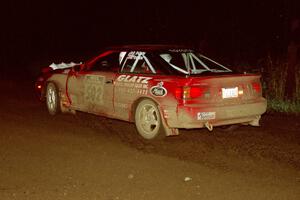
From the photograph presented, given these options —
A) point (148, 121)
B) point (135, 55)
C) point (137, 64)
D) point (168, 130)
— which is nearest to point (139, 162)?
point (168, 130)

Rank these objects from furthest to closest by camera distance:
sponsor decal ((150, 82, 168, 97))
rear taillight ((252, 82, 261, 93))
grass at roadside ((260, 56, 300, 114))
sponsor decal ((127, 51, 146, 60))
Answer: grass at roadside ((260, 56, 300, 114))
sponsor decal ((127, 51, 146, 60))
rear taillight ((252, 82, 261, 93))
sponsor decal ((150, 82, 168, 97))

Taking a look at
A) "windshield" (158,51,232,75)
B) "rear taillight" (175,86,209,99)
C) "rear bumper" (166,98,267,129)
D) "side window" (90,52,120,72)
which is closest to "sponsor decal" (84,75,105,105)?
"side window" (90,52,120,72)

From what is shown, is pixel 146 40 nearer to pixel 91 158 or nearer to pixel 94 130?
pixel 94 130

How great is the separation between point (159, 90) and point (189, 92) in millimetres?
519

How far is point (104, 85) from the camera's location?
32.0 ft

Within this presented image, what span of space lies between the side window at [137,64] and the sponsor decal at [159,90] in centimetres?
37

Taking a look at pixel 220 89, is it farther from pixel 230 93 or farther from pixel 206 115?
pixel 206 115

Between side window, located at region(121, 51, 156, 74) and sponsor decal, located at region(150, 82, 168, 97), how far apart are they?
1.21 ft

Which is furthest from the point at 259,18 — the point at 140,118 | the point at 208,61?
the point at 140,118

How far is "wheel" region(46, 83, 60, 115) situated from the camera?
37.0 feet

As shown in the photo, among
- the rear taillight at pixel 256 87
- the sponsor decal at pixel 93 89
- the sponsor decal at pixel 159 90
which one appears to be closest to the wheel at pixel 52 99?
the sponsor decal at pixel 93 89

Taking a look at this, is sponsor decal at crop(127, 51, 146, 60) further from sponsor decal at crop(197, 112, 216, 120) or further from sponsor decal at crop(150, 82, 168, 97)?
sponsor decal at crop(197, 112, 216, 120)

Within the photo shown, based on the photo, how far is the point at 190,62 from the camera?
954 centimetres

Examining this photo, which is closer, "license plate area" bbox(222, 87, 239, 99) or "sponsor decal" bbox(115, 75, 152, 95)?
"license plate area" bbox(222, 87, 239, 99)
